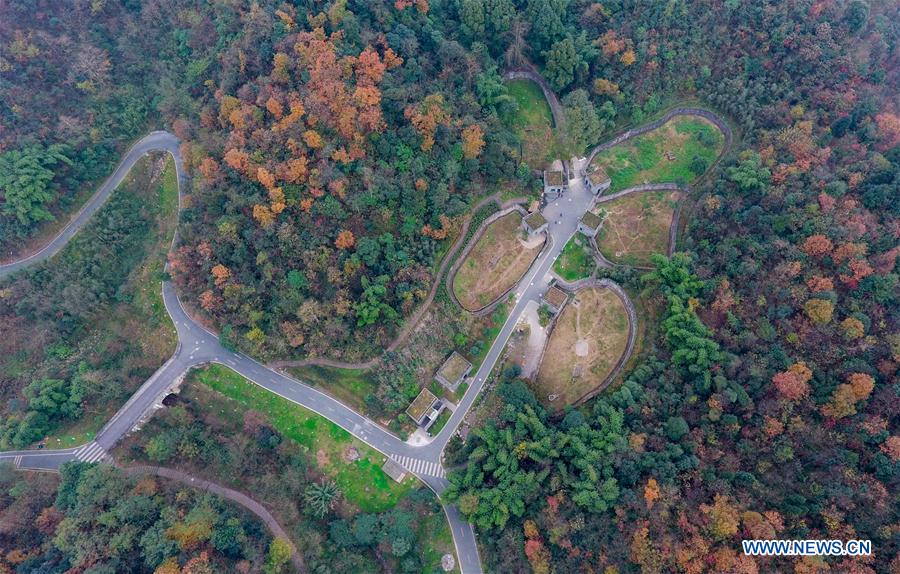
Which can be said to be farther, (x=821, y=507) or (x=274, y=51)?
(x=274, y=51)

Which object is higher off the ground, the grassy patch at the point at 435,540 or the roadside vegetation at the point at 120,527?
the roadside vegetation at the point at 120,527

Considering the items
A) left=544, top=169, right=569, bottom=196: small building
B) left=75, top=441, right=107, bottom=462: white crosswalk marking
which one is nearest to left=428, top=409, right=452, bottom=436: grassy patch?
left=544, top=169, right=569, bottom=196: small building

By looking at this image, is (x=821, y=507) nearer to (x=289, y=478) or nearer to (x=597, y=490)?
(x=597, y=490)

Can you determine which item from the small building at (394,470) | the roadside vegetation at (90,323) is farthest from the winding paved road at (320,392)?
the roadside vegetation at (90,323)

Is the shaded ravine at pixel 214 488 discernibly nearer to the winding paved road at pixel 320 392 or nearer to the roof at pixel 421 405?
the winding paved road at pixel 320 392

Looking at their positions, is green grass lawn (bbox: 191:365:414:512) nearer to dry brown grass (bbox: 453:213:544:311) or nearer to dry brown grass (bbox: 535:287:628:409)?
dry brown grass (bbox: 535:287:628:409)

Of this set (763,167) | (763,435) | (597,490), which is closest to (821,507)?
(763,435)
